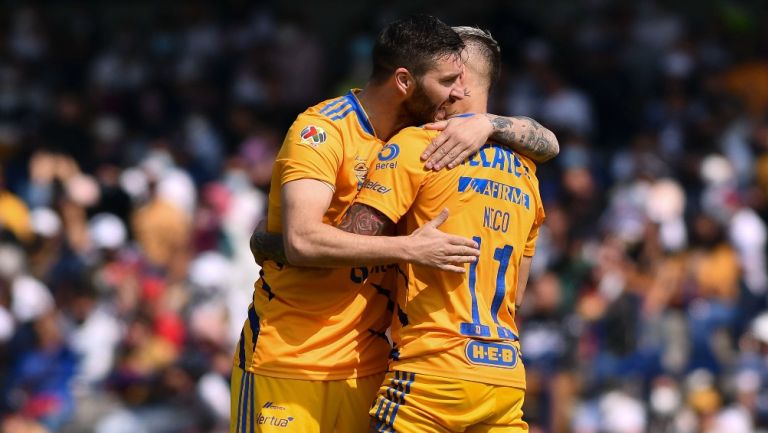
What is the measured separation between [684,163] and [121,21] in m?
8.33

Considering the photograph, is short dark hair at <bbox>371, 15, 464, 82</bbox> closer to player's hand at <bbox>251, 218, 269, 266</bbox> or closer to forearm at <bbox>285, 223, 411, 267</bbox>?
forearm at <bbox>285, 223, 411, 267</bbox>

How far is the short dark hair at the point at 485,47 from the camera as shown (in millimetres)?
5227

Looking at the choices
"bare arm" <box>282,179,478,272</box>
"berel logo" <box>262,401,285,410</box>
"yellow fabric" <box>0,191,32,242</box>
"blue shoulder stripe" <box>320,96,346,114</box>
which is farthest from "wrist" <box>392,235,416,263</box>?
"yellow fabric" <box>0,191,32,242</box>

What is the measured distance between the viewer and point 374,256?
4730 millimetres

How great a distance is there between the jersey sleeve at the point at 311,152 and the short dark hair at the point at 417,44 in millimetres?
341

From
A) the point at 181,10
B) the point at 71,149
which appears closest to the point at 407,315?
the point at 71,149

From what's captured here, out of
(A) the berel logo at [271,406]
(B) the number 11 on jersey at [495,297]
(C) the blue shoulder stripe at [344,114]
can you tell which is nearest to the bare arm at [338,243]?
(B) the number 11 on jersey at [495,297]

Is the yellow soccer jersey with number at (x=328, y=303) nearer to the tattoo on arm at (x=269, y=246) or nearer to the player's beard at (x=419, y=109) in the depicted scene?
the tattoo on arm at (x=269, y=246)

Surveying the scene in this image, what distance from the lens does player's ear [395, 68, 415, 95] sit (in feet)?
16.4

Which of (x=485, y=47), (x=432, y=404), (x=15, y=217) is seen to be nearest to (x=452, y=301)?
(x=432, y=404)

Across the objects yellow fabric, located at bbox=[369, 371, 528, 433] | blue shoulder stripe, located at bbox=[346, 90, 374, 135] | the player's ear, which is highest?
the player's ear

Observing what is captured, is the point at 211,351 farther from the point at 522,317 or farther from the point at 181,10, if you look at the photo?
the point at 181,10

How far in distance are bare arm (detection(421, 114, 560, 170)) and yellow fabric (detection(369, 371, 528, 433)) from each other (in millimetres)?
805

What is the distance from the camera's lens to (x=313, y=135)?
16.3ft
